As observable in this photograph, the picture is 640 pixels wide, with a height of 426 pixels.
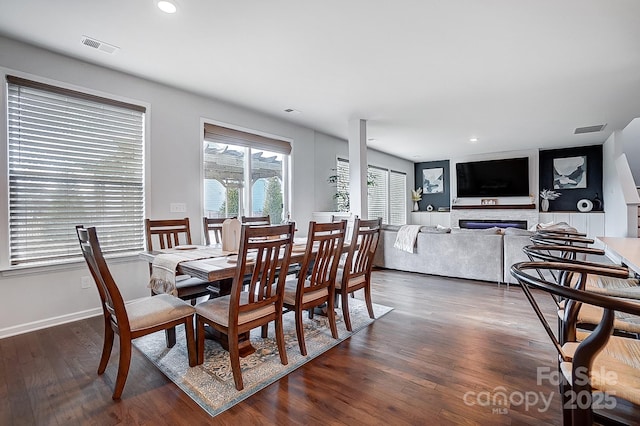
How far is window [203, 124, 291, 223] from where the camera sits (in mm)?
4289

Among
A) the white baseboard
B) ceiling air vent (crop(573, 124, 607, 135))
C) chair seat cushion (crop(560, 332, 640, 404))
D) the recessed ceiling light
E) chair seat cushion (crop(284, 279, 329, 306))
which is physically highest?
the recessed ceiling light

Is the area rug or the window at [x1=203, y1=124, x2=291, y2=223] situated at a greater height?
the window at [x1=203, y1=124, x2=291, y2=223]

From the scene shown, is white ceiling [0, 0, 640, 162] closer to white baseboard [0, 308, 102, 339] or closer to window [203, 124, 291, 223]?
window [203, 124, 291, 223]

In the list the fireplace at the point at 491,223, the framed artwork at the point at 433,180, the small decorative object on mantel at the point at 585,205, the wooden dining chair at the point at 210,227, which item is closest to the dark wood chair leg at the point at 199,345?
the wooden dining chair at the point at 210,227

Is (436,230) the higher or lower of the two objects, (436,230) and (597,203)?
the lower

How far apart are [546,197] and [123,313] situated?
9.20 meters

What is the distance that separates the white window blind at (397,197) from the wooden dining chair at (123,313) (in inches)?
286

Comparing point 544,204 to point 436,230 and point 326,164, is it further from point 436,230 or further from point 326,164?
point 326,164

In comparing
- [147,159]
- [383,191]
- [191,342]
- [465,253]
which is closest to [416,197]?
[383,191]

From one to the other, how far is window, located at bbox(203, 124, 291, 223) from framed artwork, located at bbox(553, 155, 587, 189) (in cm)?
694

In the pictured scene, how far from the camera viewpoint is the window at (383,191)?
6.69m

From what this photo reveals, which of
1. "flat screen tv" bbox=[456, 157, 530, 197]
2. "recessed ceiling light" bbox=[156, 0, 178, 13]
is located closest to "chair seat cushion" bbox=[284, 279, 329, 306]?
"recessed ceiling light" bbox=[156, 0, 178, 13]

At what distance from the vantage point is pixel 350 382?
1.93m

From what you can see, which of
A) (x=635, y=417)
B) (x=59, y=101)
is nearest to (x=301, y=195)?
(x=59, y=101)
